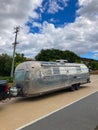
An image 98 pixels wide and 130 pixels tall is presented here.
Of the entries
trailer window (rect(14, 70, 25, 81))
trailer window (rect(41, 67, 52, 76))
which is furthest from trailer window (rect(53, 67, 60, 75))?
trailer window (rect(14, 70, 25, 81))

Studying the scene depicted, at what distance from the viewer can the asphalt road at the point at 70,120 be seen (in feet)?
26.2

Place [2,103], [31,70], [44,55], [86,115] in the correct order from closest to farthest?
[86,115] < [2,103] < [31,70] < [44,55]

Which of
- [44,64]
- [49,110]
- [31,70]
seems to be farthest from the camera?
[44,64]

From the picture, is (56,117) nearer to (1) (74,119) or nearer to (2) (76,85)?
(1) (74,119)

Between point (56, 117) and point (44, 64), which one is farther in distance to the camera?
point (44, 64)

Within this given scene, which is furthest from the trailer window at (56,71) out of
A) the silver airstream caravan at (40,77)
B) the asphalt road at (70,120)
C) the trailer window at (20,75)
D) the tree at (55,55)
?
the tree at (55,55)

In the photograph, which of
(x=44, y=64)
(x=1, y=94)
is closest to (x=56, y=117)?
(x=1, y=94)

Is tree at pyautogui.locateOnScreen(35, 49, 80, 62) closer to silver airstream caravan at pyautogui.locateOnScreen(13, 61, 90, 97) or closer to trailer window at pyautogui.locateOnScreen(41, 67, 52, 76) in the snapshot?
silver airstream caravan at pyautogui.locateOnScreen(13, 61, 90, 97)

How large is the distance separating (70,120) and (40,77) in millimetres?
5848

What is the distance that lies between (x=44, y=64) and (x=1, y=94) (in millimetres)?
4885

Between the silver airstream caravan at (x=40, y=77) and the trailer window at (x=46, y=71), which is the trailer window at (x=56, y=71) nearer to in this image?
the silver airstream caravan at (x=40, y=77)

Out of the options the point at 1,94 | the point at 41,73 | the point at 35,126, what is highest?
the point at 41,73

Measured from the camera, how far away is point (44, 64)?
50.8 feet

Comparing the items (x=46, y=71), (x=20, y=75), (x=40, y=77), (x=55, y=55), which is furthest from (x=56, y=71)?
(x=55, y=55)
